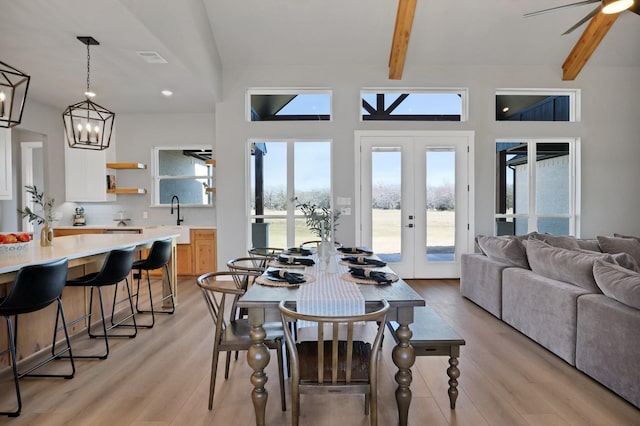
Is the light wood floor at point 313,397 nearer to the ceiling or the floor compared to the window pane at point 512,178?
nearer to the floor

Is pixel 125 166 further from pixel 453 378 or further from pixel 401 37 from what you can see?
pixel 453 378

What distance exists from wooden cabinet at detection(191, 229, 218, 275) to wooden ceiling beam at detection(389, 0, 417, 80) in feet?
12.5

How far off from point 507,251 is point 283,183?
130 inches

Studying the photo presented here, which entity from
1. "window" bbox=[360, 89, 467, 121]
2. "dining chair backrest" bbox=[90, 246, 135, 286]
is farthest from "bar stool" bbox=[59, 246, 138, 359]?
"window" bbox=[360, 89, 467, 121]

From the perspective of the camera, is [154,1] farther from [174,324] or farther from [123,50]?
[174,324]

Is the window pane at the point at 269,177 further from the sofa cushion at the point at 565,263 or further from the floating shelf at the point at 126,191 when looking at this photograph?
the sofa cushion at the point at 565,263

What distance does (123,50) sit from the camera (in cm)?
363

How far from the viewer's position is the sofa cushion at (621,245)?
155 inches

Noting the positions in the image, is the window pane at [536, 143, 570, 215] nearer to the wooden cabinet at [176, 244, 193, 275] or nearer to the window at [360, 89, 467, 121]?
the window at [360, 89, 467, 121]

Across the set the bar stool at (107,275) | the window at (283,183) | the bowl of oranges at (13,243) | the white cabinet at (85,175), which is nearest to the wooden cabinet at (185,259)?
the window at (283,183)

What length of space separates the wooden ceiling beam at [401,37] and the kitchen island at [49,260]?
13.4ft

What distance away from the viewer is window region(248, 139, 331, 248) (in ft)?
17.8

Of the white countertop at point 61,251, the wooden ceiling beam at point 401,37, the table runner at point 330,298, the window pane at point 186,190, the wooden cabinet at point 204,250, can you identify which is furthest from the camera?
the window pane at point 186,190

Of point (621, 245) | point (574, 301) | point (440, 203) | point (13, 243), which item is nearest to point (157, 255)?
point (13, 243)
